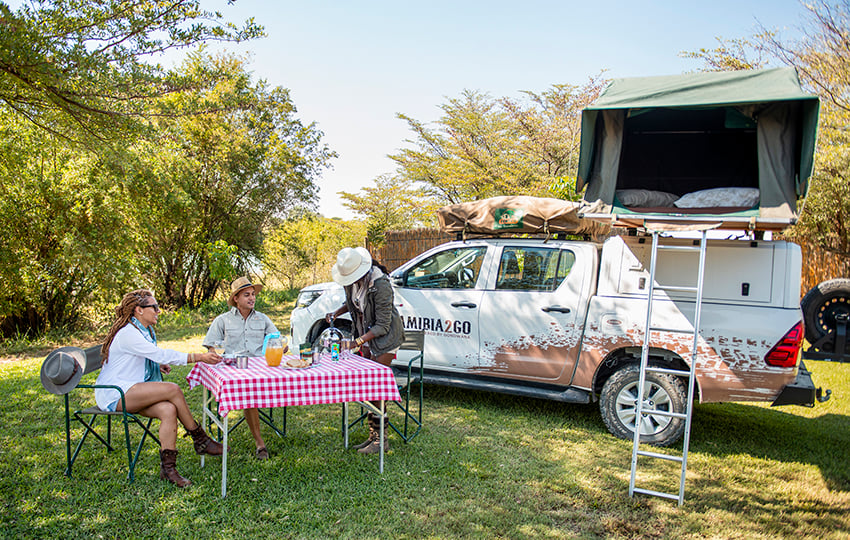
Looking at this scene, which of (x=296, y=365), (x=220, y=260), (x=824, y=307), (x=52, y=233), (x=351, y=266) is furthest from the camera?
(x=220, y=260)

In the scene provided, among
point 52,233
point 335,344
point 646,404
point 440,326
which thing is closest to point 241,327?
point 335,344

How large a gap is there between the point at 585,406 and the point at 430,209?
47.9 ft

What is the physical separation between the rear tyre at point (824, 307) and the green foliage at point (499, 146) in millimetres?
11636

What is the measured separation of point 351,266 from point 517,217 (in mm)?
2335

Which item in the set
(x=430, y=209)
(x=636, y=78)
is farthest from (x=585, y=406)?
(x=430, y=209)

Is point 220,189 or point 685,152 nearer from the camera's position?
point 685,152

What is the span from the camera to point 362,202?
25.0 meters

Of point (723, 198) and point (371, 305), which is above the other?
point (723, 198)

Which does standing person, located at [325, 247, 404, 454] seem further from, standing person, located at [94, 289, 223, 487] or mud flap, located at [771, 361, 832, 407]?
mud flap, located at [771, 361, 832, 407]

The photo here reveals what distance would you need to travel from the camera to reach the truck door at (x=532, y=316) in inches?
220

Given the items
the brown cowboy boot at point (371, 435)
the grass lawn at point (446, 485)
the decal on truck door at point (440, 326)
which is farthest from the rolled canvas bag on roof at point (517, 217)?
the brown cowboy boot at point (371, 435)

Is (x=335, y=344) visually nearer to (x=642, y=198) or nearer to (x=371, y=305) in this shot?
(x=371, y=305)

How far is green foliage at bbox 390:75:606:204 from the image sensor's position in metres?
18.2

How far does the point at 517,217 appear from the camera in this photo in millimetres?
6367
